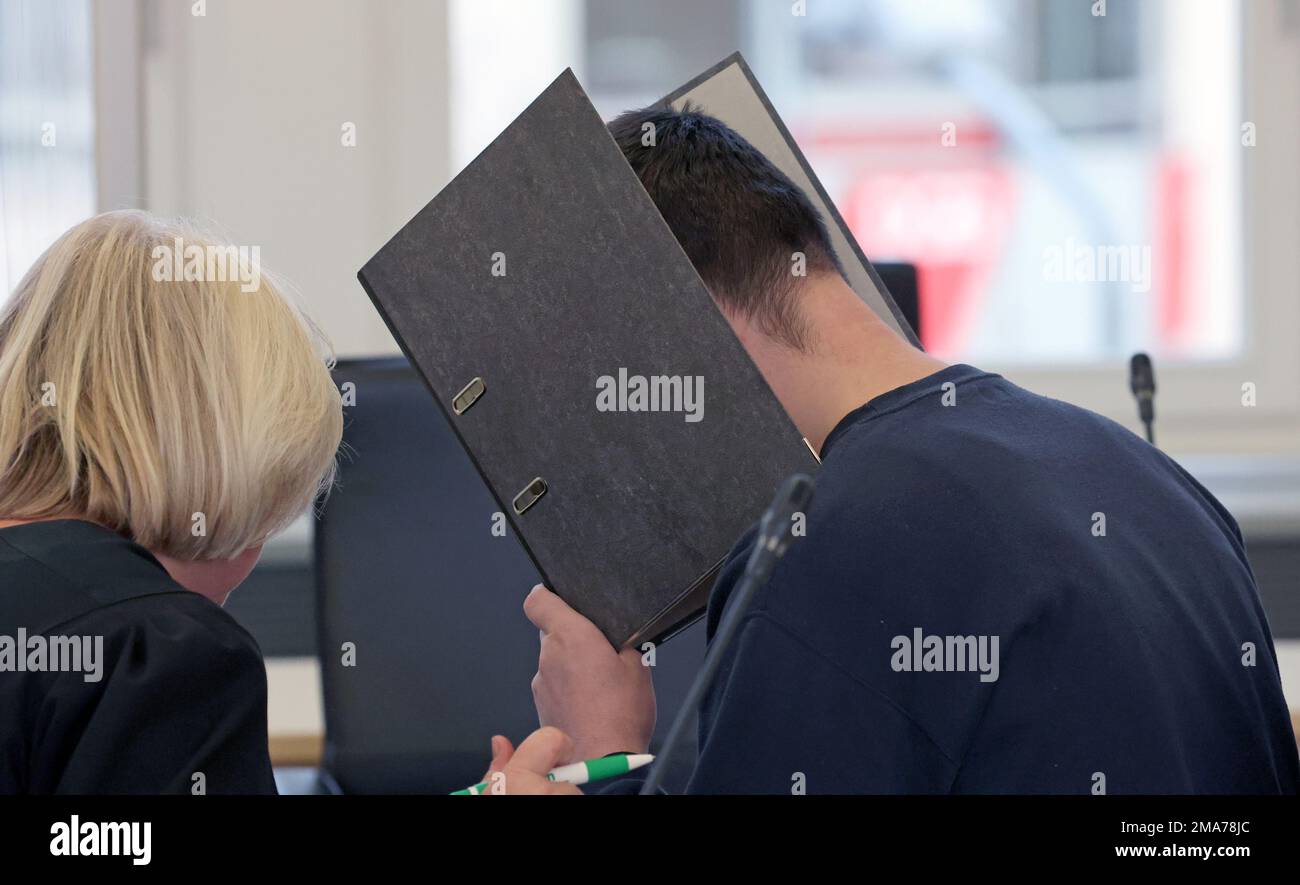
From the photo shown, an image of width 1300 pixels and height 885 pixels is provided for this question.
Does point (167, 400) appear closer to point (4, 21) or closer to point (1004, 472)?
point (1004, 472)

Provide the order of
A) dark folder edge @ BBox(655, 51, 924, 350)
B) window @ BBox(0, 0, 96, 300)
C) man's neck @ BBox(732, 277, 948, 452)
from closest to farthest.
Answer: man's neck @ BBox(732, 277, 948, 452) < dark folder edge @ BBox(655, 51, 924, 350) < window @ BBox(0, 0, 96, 300)

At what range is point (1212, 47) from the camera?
2270 mm

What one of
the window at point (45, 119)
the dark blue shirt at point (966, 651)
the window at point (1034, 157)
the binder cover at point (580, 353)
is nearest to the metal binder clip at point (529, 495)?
the binder cover at point (580, 353)

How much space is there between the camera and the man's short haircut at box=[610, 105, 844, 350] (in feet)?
3.23

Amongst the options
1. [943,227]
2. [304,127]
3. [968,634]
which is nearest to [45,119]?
[304,127]

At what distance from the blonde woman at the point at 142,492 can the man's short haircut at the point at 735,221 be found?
296mm

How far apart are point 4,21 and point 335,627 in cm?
138

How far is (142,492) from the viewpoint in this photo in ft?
2.64

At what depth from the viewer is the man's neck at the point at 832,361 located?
0.93m
